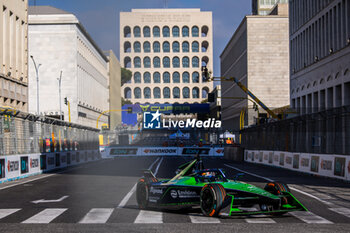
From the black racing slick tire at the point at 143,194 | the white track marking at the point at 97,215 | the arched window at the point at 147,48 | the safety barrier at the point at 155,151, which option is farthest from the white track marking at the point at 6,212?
the arched window at the point at 147,48

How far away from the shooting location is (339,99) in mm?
62656

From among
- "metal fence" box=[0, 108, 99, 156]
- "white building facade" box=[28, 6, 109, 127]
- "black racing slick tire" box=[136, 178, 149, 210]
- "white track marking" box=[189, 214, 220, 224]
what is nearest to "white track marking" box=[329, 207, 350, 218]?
"white track marking" box=[189, 214, 220, 224]

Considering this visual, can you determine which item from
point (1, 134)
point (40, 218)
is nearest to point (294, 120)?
point (1, 134)

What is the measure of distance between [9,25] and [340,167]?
4833cm

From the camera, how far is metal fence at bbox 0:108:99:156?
2589 centimetres

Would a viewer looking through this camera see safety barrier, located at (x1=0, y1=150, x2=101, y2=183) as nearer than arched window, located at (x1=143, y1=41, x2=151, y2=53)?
Yes

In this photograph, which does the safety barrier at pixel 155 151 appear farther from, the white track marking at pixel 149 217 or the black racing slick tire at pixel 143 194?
the white track marking at pixel 149 217

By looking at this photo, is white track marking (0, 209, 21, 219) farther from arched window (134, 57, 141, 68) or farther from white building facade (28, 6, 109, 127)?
arched window (134, 57, 141, 68)

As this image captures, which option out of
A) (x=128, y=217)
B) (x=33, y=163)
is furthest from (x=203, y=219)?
(x=33, y=163)

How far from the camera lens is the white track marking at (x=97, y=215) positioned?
36.5 feet

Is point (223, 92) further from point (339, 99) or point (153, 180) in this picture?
point (153, 180)

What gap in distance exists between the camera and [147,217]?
11594 mm

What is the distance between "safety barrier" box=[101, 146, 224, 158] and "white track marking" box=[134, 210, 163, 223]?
47.9 metres

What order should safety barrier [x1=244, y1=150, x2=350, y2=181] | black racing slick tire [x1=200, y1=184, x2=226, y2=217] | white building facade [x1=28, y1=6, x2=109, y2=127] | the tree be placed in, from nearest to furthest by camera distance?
black racing slick tire [x1=200, y1=184, x2=226, y2=217] < safety barrier [x1=244, y1=150, x2=350, y2=181] < white building facade [x1=28, y1=6, x2=109, y2=127] < the tree
